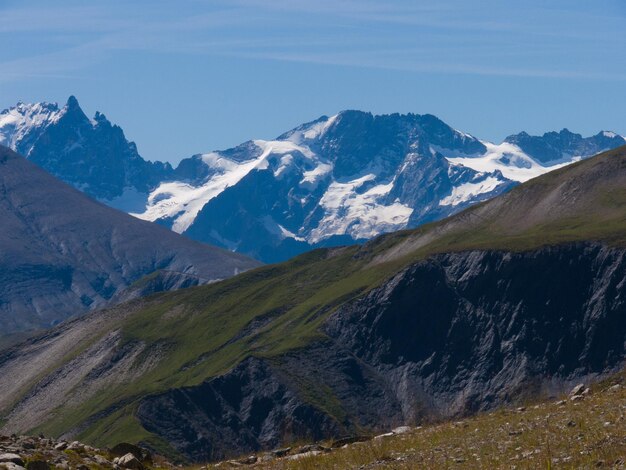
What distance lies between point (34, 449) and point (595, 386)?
19.7 meters

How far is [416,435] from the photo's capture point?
3534 cm

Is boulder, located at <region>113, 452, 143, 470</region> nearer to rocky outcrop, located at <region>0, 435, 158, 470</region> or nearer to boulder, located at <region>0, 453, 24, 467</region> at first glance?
rocky outcrop, located at <region>0, 435, 158, 470</region>

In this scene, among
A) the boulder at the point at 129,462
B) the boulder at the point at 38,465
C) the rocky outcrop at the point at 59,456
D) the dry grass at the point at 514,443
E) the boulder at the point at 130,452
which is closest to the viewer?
the dry grass at the point at 514,443

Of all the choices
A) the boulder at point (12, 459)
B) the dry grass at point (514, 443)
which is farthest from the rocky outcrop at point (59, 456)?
the dry grass at point (514, 443)

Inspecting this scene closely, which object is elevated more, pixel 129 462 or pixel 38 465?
pixel 38 465

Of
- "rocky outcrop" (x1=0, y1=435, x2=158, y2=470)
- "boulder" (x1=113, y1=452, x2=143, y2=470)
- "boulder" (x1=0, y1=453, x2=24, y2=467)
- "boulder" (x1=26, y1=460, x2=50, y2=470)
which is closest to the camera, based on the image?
"boulder" (x1=0, y1=453, x2=24, y2=467)

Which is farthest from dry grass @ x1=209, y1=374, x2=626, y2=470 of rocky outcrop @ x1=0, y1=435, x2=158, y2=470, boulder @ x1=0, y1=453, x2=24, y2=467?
boulder @ x1=0, y1=453, x2=24, y2=467

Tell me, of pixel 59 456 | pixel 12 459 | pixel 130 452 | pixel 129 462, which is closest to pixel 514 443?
pixel 129 462

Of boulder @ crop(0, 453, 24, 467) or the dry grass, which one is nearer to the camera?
the dry grass

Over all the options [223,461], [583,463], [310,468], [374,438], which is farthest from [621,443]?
[223,461]

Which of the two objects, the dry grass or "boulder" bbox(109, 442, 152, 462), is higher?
the dry grass

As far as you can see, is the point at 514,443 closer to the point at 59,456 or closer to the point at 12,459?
the point at 59,456

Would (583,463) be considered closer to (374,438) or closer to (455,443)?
(455,443)

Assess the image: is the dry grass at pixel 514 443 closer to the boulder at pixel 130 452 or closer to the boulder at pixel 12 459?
the boulder at pixel 130 452
